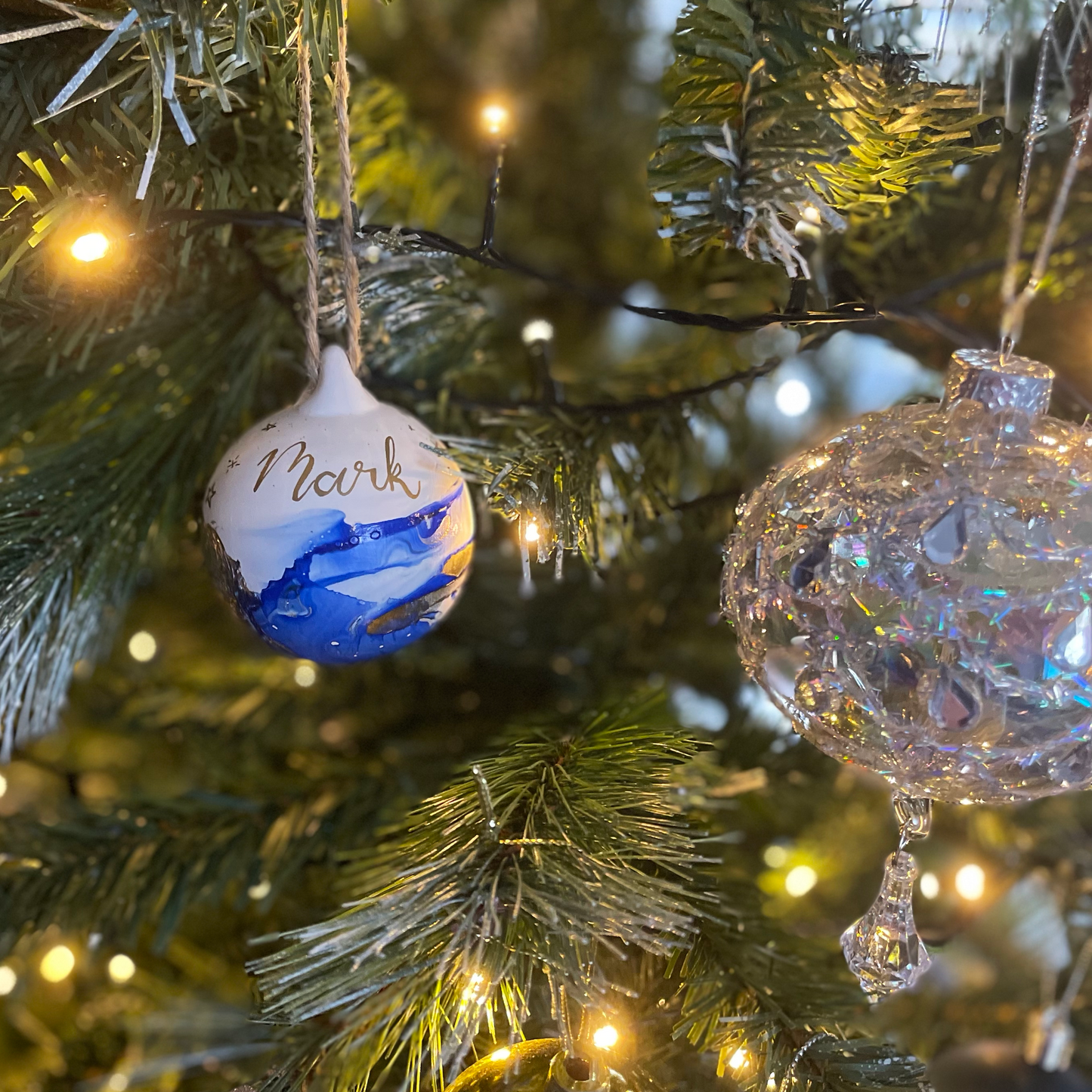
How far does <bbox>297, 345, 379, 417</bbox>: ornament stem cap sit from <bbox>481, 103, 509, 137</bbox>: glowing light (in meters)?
0.16

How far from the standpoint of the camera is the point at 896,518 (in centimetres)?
35

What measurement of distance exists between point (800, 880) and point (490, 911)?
0.55 metres

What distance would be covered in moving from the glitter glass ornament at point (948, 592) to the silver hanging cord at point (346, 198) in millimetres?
226

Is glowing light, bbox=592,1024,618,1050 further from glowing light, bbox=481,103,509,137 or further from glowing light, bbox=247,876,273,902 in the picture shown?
glowing light, bbox=481,103,509,137

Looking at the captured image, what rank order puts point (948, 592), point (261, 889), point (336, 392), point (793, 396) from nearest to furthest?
1. point (948, 592)
2. point (336, 392)
3. point (261, 889)
4. point (793, 396)

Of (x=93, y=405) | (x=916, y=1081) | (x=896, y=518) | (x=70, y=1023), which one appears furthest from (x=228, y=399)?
(x=70, y=1023)

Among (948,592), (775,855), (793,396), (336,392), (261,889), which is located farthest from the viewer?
(775,855)

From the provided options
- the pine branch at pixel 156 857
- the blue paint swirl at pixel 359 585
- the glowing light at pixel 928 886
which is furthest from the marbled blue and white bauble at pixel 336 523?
the glowing light at pixel 928 886

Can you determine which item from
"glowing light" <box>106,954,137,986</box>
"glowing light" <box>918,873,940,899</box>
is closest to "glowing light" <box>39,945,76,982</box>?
"glowing light" <box>106,954,137,986</box>

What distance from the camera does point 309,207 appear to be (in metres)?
0.41

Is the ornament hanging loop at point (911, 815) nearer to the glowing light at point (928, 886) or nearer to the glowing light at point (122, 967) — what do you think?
the glowing light at point (928, 886)

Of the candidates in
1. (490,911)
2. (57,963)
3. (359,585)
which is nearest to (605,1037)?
(490,911)

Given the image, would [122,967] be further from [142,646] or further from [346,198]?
[346,198]

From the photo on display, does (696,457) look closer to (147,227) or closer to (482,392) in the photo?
(482,392)
